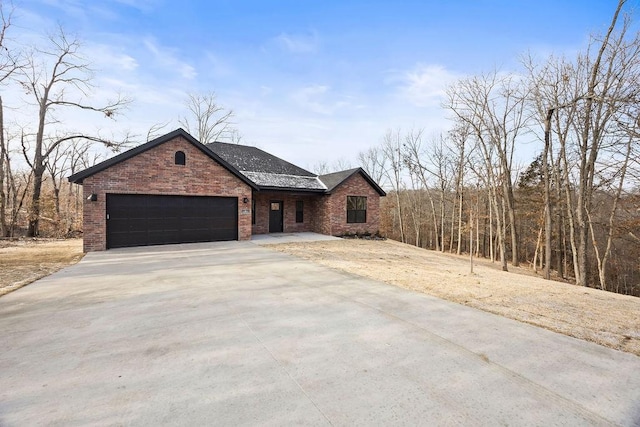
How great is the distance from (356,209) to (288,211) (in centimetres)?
412

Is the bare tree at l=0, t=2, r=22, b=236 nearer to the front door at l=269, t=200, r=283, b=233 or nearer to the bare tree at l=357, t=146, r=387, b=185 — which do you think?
the front door at l=269, t=200, r=283, b=233

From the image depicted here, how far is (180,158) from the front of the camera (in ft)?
37.7

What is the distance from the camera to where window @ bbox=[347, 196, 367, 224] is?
16.8 metres

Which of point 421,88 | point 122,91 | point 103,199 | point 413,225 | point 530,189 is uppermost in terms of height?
point 122,91

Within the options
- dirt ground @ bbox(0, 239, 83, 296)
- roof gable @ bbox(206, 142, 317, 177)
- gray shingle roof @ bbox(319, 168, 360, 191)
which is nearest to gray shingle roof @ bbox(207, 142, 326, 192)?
roof gable @ bbox(206, 142, 317, 177)

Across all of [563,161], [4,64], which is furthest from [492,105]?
[4,64]

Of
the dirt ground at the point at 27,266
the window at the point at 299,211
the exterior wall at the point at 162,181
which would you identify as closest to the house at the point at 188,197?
the exterior wall at the point at 162,181

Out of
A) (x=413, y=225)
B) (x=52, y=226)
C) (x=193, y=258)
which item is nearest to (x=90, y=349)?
(x=193, y=258)

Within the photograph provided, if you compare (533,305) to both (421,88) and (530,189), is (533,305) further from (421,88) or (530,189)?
(530,189)

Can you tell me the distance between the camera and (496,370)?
2.62m

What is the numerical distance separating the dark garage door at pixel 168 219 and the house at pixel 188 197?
0.10 feet

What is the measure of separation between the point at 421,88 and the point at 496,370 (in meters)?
12.6

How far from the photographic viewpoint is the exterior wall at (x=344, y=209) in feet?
52.7

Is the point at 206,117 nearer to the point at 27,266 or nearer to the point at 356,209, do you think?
the point at 356,209
